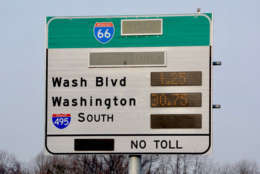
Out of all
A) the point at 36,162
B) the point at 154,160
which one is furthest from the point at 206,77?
the point at 36,162

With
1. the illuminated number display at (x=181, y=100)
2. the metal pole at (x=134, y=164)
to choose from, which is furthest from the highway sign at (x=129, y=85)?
the metal pole at (x=134, y=164)

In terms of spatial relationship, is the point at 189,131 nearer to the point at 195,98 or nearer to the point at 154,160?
the point at 195,98

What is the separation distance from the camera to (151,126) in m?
11.4

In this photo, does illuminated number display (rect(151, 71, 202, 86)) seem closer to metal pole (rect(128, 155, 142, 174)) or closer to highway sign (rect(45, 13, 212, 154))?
highway sign (rect(45, 13, 212, 154))

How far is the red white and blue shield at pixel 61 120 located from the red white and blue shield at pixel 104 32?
1.50 m

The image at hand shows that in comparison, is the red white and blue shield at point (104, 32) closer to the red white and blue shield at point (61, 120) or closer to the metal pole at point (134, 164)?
the red white and blue shield at point (61, 120)

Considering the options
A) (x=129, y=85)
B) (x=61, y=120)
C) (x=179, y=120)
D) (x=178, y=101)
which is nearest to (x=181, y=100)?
(x=178, y=101)

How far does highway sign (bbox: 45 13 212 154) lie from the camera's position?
11383 millimetres

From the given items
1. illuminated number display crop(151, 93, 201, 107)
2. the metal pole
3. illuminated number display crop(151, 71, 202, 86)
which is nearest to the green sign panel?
illuminated number display crop(151, 71, 202, 86)

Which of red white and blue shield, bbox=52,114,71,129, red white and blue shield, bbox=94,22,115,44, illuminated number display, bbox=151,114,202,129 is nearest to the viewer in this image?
illuminated number display, bbox=151,114,202,129

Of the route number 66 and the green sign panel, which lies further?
the route number 66

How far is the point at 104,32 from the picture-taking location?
468 inches

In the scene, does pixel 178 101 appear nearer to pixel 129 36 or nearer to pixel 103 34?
pixel 129 36

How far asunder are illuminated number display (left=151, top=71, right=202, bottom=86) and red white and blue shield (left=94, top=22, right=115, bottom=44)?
1.06 m
